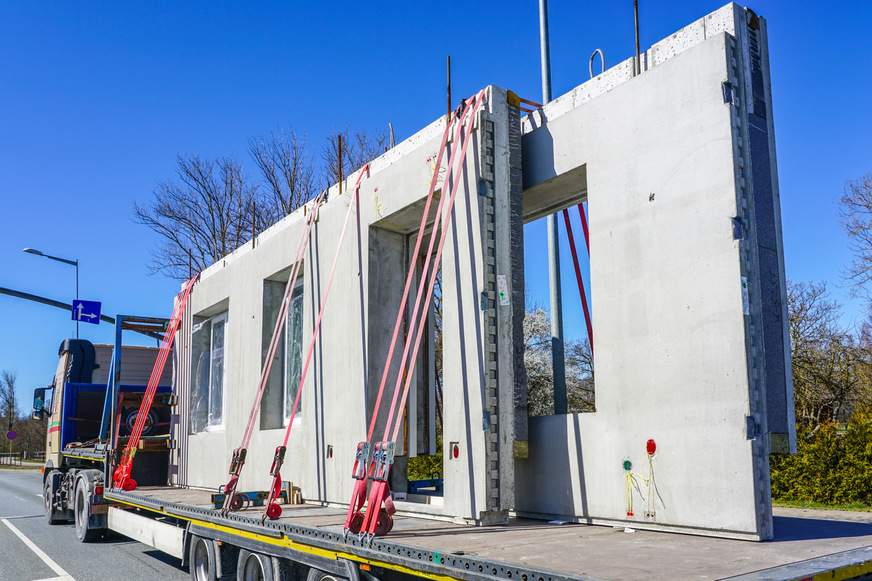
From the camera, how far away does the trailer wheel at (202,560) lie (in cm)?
718

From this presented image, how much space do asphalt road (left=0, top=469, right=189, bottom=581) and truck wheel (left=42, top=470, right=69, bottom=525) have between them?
0.51ft

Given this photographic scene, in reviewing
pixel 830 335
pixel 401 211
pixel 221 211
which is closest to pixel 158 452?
pixel 401 211

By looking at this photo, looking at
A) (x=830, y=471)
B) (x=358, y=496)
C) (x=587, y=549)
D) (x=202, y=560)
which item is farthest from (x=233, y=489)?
(x=830, y=471)

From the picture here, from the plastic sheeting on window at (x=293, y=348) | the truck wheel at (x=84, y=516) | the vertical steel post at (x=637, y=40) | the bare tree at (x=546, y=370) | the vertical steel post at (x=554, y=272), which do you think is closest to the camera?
the vertical steel post at (x=637, y=40)

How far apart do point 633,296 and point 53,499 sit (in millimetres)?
13265

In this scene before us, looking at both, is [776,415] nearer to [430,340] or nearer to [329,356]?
[430,340]

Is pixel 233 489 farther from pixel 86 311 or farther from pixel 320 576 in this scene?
pixel 86 311

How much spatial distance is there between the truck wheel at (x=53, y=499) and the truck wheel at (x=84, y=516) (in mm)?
1883

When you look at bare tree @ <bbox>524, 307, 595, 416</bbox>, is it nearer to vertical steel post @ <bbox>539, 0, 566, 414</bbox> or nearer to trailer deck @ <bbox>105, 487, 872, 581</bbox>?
vertical steel post @ <bbox>539, 0, 566, 414</bbox>

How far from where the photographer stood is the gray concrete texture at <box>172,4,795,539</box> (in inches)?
190

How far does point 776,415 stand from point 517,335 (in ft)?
6.79

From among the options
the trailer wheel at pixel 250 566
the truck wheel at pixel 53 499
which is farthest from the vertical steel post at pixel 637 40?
the truck wheel at pixel 53 499

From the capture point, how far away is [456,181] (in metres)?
6.43

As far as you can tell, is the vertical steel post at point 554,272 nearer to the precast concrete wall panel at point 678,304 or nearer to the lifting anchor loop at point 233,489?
the precast concrete wall panel at point 678,304
